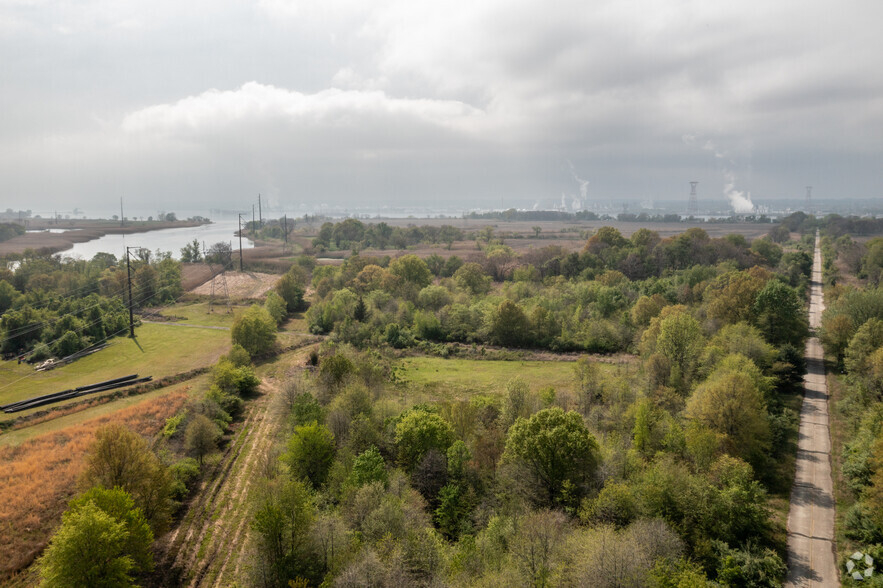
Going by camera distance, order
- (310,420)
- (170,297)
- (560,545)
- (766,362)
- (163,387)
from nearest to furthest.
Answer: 1. (560,545)
2. (310,420)
3. (766,362)
4. (163,387)
5. (170,297)

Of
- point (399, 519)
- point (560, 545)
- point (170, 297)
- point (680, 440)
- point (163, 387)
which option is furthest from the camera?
point (170, 297)

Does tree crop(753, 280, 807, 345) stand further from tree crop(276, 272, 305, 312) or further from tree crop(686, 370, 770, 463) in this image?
tree crop(276, 272, 305, 312)

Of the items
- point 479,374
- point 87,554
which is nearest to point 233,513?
point 87,554

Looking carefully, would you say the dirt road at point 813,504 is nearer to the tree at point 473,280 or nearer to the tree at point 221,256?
the tree at point 473,280

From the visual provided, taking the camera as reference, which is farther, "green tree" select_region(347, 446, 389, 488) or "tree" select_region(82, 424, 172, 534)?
"green tree" select_region(347, 446, 389, 488)

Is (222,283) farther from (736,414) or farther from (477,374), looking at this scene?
(736,414)

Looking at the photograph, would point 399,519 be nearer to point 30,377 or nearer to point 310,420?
point 310,420

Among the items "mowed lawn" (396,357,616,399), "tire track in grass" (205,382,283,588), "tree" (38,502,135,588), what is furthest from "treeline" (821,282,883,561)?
"tree" (38,502,135,588)

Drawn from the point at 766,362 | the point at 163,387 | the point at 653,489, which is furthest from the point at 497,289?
the point at 653,489
